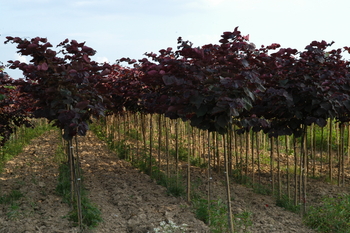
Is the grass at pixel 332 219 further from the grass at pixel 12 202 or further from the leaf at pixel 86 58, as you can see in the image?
the grass at pixel 12 202

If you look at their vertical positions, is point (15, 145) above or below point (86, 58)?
below

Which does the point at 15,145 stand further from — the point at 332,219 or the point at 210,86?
the point at 332,219

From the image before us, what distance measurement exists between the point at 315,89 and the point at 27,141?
39.1ft

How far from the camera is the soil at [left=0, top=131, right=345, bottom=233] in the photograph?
5223mm

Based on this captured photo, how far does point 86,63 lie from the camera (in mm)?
4957

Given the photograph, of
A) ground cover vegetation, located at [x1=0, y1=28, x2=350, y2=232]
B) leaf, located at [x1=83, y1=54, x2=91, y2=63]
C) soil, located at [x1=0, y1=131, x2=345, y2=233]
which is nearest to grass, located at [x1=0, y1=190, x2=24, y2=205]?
soil, located at [x1=0, y1=131, x2=345, y2=233]

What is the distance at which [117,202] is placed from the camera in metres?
6.56

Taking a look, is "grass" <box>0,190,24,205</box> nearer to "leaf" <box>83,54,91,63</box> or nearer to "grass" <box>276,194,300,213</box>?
"leaf" <box>83,54,91,63</box>

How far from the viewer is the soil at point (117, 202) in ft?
17.1

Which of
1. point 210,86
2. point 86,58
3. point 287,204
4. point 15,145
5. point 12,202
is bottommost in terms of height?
point 287,204

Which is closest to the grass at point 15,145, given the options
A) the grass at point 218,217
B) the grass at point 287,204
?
the grass at point 218,217

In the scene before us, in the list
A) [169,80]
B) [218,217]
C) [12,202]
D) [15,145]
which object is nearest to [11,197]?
[12,202]

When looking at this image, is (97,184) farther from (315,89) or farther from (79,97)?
(315,89)

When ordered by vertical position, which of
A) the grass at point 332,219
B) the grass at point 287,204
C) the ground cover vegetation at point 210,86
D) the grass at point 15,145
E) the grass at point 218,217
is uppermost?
the ground cover vegetation at point 210,86
